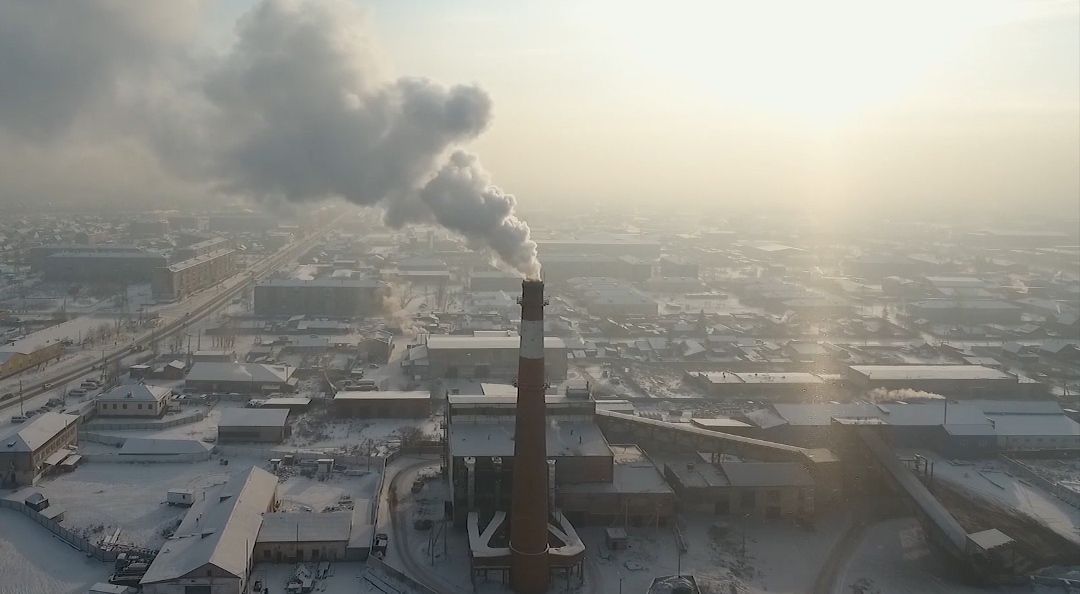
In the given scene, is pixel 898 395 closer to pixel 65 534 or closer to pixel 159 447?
pixel 159 447

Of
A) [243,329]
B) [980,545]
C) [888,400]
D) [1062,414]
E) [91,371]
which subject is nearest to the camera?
[980,545]

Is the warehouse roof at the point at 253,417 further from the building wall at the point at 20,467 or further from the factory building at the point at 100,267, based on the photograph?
the factory building at the point at 100,267

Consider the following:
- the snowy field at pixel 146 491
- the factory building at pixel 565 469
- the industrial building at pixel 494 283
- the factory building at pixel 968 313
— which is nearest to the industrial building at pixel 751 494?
the factory building at pixel 565 469

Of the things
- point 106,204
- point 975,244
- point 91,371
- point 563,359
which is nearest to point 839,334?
point 563,359

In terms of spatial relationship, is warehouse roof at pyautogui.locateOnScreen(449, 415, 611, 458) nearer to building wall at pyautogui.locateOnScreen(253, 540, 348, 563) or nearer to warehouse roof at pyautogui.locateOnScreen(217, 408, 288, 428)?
building wall at pyautogui.locateOnScreen(253, 540, 348, 563)

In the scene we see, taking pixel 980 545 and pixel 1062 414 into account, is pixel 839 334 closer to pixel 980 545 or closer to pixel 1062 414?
pixel 1062 414

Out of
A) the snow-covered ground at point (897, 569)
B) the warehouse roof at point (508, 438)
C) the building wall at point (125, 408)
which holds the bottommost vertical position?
the snow-covered ground at point (897, 569)

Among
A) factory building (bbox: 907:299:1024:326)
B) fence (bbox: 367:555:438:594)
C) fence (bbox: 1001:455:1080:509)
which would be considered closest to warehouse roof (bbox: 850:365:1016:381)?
fence (bbox: 1001:455:1080:509)
